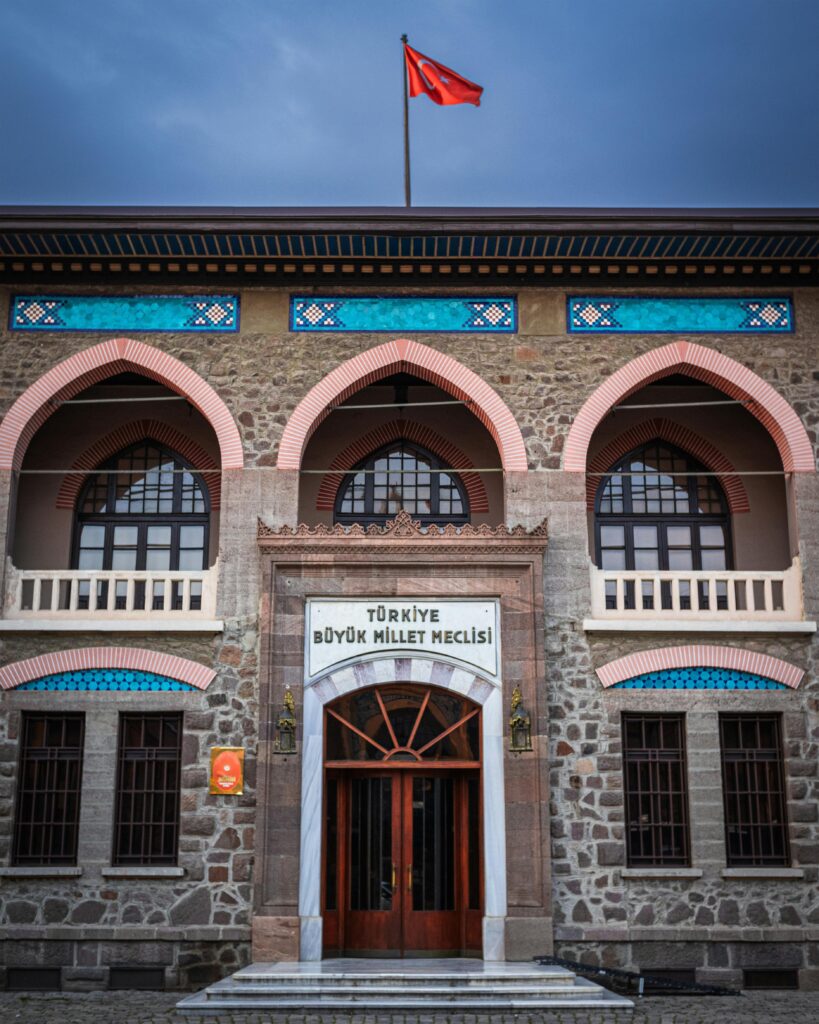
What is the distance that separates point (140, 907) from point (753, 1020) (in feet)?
25.5

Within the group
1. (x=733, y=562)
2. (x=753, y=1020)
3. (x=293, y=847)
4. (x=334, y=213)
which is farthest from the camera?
(x=733, y=562)

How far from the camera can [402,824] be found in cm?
1667

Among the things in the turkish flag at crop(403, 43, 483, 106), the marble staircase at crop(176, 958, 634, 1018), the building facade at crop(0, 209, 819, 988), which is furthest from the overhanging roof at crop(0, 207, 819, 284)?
the marble staircase at crop(176, 958, 634, 1018)

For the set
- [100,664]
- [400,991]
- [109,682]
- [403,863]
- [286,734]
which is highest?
[100,664]

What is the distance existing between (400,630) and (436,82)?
840 cm

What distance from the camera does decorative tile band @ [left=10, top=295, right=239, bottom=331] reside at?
18.0 metres

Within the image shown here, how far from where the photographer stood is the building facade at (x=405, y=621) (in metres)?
16.2

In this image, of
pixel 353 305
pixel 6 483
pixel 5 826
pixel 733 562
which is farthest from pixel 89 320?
pixel 733 562

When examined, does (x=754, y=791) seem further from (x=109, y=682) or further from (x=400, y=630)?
(x=109, y=682)

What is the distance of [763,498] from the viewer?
749 inches

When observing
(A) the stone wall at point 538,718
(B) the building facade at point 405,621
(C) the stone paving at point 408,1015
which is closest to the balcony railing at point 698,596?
(B) the building facade at point 405,621

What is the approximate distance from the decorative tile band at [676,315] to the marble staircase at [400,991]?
8958 mm

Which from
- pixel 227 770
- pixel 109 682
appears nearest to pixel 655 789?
pixel 227 770

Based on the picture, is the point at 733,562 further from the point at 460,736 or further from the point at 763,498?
the point at 460,736
